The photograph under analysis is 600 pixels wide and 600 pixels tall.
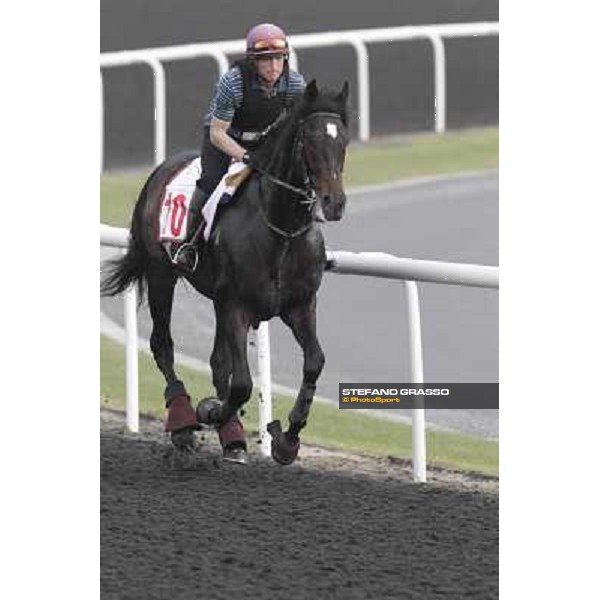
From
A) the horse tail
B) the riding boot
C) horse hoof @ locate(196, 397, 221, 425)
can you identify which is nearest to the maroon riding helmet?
the riding boot

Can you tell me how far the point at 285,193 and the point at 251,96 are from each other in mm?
504

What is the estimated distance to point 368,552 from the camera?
9.28 metres

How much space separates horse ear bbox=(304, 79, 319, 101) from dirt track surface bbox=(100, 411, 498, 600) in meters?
1.63

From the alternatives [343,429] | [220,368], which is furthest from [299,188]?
[343,429]

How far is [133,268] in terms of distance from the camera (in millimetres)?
11578

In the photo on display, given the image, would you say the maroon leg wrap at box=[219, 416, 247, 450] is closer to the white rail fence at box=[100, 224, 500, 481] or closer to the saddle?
the white rail fence at box=[100, 224, 500, 481]

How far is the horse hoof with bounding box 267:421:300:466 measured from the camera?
10562mm

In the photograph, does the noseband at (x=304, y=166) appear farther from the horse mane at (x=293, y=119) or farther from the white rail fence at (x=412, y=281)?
the white rail fence at (x=412, y=281)

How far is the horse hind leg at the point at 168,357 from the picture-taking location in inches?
436

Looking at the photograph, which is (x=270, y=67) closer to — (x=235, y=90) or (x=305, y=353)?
(x=235, y=90)

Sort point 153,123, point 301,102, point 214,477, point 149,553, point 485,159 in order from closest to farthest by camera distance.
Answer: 1. point 149,553
2. point 301,102
3. point 214,477
4. point 153,123
5. point 485,159

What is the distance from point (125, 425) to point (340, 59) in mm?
5139
